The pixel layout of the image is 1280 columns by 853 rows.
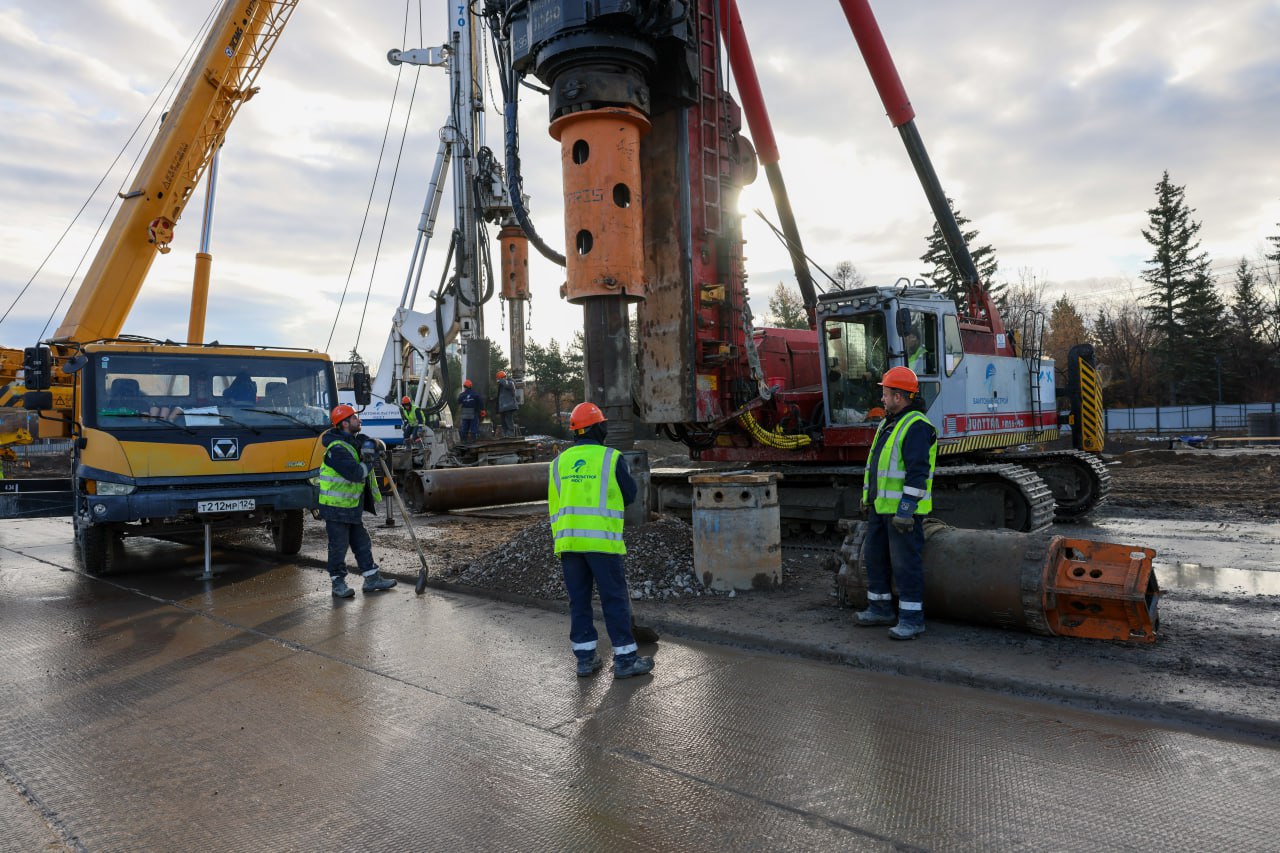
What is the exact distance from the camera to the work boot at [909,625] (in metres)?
5.88

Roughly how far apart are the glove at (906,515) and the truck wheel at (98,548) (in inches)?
341

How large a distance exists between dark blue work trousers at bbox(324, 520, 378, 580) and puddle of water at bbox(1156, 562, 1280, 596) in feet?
24.4

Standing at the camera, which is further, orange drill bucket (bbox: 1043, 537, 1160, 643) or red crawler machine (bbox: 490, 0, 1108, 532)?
red crawler machine (bbox: 490, 0, 1108, 532)

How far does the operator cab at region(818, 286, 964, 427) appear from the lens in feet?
32.2

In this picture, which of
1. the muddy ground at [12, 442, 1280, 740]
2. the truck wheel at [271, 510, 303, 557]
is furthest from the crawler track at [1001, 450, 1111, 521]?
the truck wheel at [271, 510, 303, 557]

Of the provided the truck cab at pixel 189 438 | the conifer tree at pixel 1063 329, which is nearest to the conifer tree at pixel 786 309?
the conifer tree at pixel 1063 329

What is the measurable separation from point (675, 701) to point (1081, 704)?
7.39 feet

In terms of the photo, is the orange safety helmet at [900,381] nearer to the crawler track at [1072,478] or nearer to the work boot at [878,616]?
the work boot at [878,616]

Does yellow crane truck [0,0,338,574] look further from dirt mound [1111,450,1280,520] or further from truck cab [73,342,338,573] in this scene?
dirt mound [1111,450,1280,520]

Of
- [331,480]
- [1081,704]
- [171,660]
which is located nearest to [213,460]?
[331,480]

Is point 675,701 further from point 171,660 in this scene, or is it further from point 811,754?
point 171,660

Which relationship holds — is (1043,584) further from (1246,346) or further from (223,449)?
(1246,346)

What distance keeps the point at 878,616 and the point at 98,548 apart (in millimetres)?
8728

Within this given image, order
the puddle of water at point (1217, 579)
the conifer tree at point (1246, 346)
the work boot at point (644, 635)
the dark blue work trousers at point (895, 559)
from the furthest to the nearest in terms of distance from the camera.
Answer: the conifer tree at point (1246, 346), the puddle of water at point (1217, 579), the work boot at point (644, 635), the dark blue work trousers at point (895, 559)
